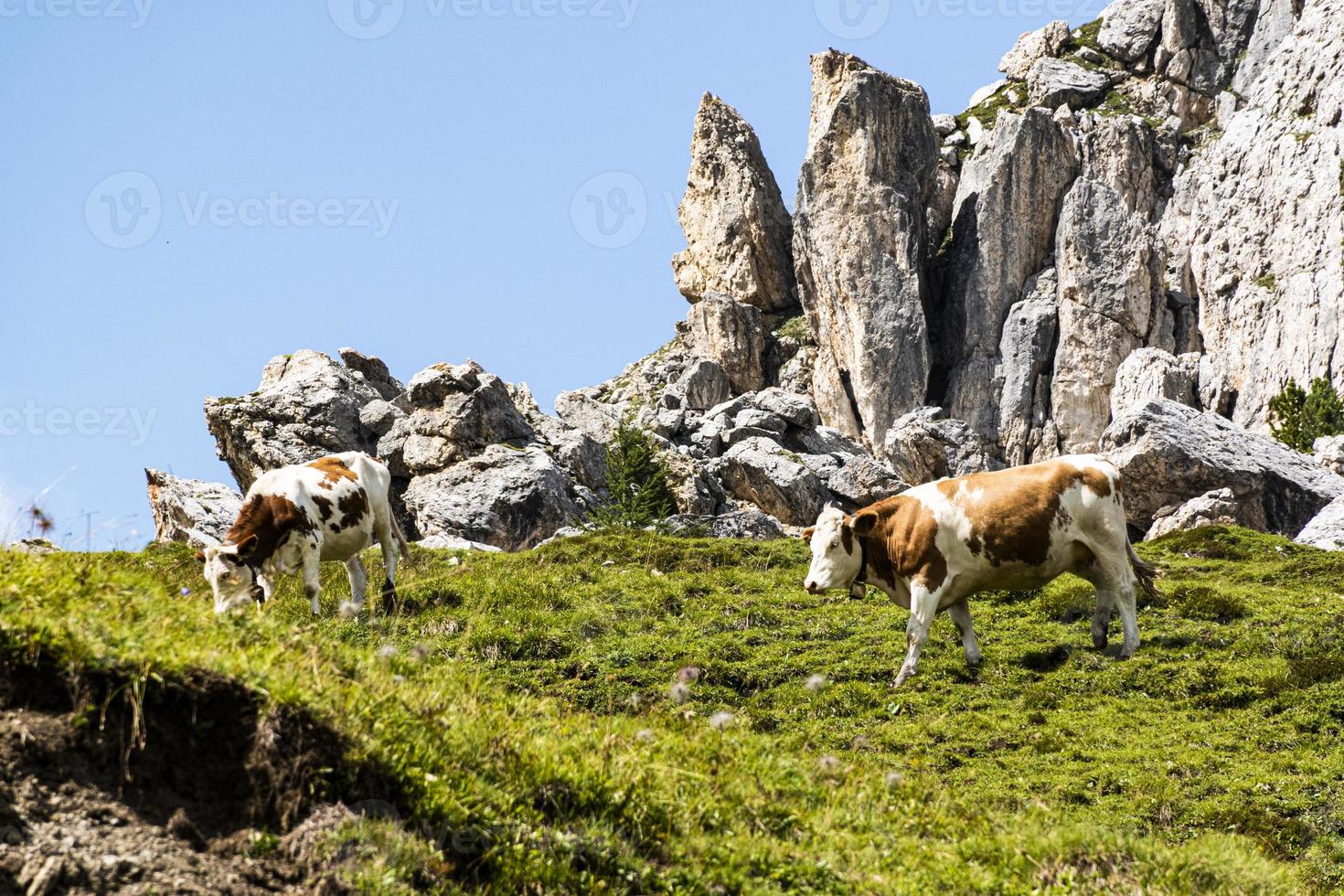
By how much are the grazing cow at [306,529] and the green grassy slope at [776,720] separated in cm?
75

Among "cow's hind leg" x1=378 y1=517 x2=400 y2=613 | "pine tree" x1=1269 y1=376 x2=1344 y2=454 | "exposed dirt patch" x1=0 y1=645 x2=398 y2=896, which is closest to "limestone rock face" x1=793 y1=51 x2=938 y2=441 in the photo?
"pine tree" x1=1269 y1=376 x2=1344 y2=454

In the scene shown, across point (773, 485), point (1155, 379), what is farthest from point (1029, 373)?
point (773, 485)

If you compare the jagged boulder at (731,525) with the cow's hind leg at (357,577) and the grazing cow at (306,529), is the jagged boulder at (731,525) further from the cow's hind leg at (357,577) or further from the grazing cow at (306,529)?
the cow's hind leg at (357,577)

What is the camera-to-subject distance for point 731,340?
12825cm

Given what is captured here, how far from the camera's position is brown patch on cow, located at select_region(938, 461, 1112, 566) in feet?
52.0

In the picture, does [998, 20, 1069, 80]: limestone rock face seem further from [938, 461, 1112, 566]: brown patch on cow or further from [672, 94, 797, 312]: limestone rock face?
[938, 461, 1112, 566]: brown patch on cow

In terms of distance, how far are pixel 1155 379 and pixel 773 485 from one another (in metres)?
46.6

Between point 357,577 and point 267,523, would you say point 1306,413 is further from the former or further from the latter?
point 267,523

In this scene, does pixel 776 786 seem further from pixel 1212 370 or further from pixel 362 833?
pixel 1212 370

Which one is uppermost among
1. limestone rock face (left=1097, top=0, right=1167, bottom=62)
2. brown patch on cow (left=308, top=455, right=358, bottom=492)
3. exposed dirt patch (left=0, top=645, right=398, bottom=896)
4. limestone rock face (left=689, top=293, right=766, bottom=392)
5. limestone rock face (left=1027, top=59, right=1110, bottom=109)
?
limestone rock face (left=1097, top=0, right=1167, bottom=62)

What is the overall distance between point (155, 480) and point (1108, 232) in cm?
9557

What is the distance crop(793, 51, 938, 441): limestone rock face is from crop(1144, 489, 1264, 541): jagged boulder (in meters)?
76.2

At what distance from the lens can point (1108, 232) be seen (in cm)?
11025

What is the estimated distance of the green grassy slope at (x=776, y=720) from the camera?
638cm
